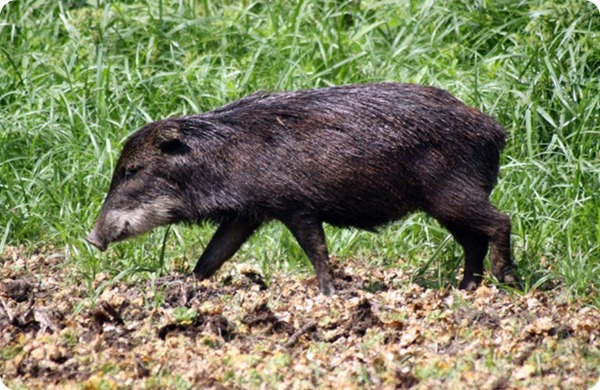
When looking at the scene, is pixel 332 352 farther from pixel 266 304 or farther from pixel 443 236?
pixel 443 236

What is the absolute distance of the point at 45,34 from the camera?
30.1 feet

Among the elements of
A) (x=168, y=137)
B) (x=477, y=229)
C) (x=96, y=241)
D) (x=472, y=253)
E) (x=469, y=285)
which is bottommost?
(x=96, y=241)

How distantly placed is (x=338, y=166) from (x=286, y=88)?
1935 mm

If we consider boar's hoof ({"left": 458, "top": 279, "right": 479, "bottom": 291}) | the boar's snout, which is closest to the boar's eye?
the boar's snout

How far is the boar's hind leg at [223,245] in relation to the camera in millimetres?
6609

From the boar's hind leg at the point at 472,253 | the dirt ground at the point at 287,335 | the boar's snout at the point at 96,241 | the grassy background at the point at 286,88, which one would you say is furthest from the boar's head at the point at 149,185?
the boar's hind leg at the point at 472,253

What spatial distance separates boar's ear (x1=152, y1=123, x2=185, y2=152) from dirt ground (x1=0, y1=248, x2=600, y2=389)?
0.73 m

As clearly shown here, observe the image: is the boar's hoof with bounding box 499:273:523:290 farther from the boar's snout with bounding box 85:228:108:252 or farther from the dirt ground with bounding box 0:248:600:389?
the boar's snout with bounding box 85:228:108:252

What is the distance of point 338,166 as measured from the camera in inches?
246

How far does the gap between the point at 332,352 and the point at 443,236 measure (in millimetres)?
2041

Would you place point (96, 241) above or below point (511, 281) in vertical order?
below

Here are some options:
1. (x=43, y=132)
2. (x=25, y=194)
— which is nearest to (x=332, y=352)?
(x=25, y=194)

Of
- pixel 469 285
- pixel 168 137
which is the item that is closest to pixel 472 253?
pixel 469 285

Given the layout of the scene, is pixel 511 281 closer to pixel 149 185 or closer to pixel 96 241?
pixel 149 185
